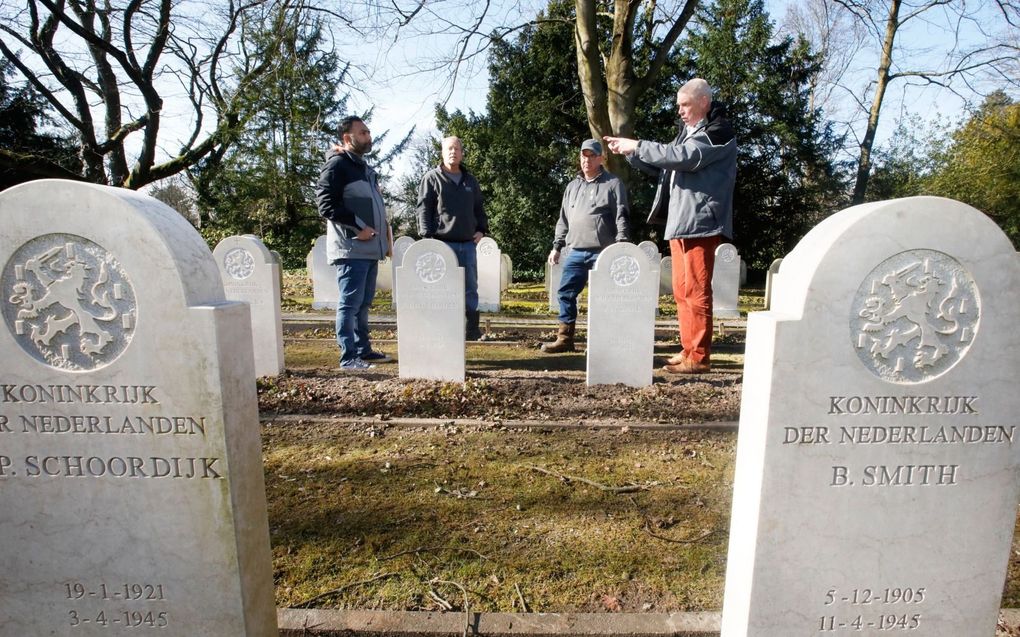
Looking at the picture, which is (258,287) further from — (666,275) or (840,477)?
(666,275)

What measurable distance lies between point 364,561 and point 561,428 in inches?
72.3

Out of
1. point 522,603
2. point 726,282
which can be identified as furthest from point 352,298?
point 726,282

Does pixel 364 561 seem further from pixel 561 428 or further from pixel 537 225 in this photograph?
pixel 537 225

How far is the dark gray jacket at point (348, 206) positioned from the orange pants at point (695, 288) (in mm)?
2703

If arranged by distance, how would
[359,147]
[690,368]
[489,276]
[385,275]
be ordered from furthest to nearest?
[385,275]
[489,276]
[690,368]
[359,147]

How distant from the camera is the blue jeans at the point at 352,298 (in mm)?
5027

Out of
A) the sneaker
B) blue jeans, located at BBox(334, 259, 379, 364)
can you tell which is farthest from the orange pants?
the sneaker

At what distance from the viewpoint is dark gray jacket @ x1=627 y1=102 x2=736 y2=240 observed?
443cm

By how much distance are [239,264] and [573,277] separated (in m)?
3.33

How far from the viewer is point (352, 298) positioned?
5.06 meters

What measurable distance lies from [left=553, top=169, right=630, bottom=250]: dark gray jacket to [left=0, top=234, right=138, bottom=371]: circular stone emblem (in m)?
4.57

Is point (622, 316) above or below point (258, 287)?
below

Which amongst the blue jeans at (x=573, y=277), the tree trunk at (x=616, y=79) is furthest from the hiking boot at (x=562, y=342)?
the tree trunk at (x=616, y=79)

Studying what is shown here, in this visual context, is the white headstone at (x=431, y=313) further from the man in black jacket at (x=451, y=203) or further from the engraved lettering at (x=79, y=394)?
the engraved lettering at (x=79, y=394)
